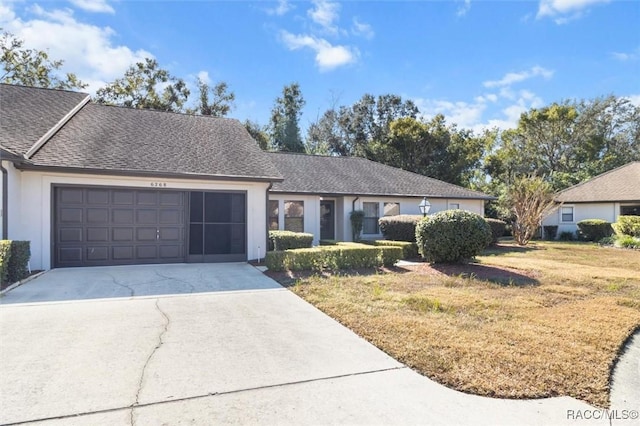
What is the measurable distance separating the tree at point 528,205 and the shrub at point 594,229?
17.9ft

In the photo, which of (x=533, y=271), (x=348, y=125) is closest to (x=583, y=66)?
(x=533, y=271)

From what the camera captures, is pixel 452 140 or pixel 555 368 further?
pixel 452 140

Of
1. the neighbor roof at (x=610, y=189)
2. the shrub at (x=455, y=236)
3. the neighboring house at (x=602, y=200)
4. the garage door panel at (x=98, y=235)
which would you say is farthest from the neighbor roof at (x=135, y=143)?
the neighbor roof at (x=610, y=189)

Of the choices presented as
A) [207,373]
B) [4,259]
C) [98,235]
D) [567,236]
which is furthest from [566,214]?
[4,259]

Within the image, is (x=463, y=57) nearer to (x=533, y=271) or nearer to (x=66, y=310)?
(x=533, y=271)

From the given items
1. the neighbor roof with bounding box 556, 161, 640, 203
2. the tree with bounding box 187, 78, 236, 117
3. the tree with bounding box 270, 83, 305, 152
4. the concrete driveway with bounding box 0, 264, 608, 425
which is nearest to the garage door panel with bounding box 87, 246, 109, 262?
the concrete driveway with bounding box 0, 264, 608, 425

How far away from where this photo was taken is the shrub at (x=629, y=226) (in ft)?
61.5

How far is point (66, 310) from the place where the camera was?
6.00m

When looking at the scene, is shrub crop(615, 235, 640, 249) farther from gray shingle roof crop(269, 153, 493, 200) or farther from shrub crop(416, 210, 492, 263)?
shrub crop(416, 210, 492, 263)

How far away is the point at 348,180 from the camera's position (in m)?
18.5

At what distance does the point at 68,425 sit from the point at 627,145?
156 ft

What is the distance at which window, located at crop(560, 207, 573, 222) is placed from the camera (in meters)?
24.1

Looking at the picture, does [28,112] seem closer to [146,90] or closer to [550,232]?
[146,90]

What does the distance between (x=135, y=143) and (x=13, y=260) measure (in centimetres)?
528
